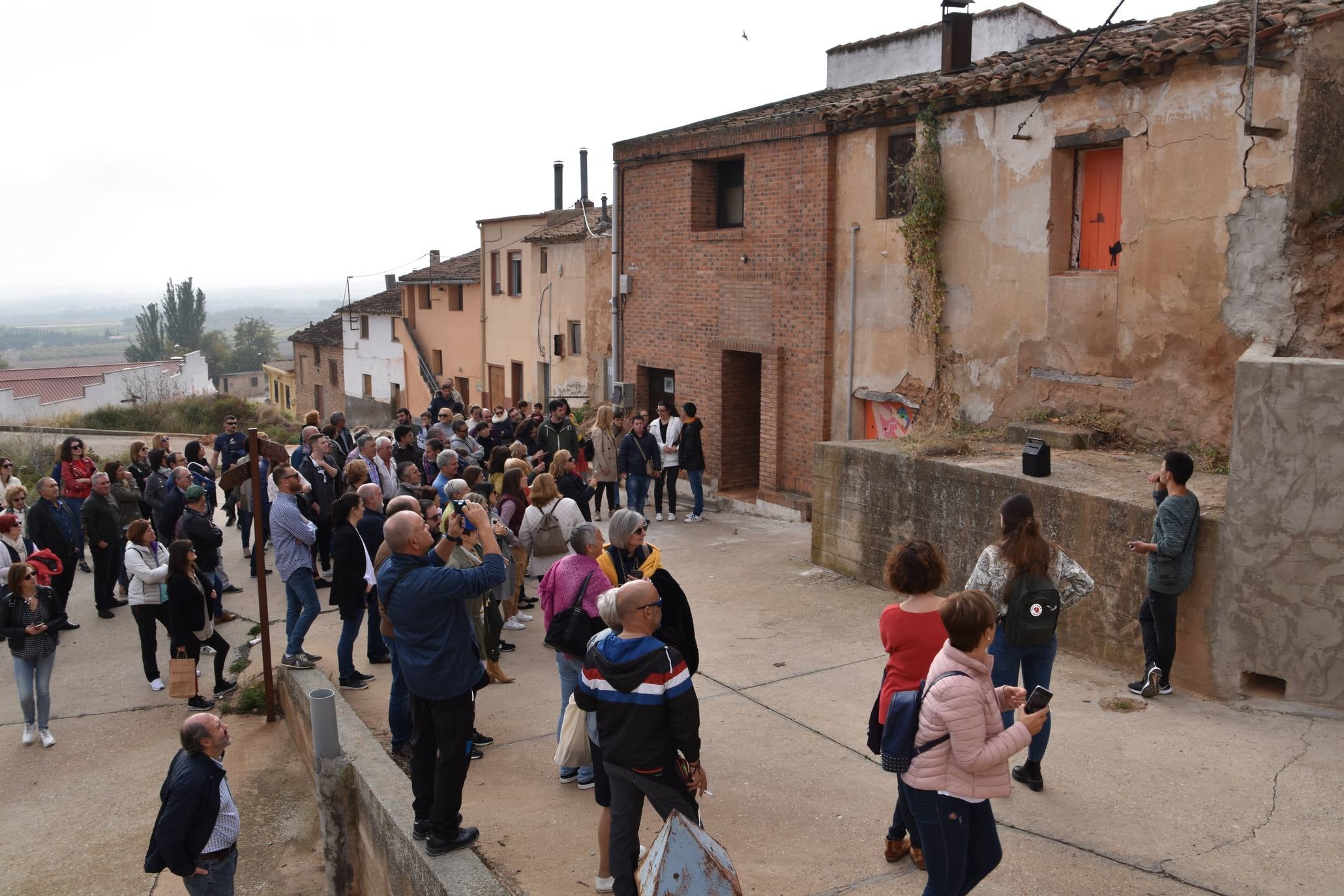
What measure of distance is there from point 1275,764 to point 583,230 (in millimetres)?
20479

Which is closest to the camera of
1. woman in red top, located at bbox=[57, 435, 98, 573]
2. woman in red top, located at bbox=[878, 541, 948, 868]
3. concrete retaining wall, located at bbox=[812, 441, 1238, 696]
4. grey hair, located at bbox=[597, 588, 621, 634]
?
grey hair, located at bbox=[597, 588, 621, 634]

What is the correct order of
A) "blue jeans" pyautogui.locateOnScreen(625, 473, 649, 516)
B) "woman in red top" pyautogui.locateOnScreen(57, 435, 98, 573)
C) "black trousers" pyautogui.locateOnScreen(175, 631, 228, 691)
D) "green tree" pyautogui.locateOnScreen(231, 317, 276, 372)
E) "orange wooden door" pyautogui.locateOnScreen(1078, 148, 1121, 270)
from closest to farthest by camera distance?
1. "black trousers" pyautogui.locateOnScreen(175, 631, 228, 691)
2. "orange wooden door" pyautogui.locateOnScreen(1078, 148, 1121, 270)
3. "woman in red top" pyautogui.locateOnScreen(57, 435, 98, 573)
4. "blue jeans" pyautogui.locateOnScreen(625, 473, 649, 516)
5. "green tree" pyautogui.locateOnScreen(231, 317, 276, 372)

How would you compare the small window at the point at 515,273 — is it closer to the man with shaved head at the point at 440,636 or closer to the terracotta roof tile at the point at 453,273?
the terracotta roof tile at the point at 453,273

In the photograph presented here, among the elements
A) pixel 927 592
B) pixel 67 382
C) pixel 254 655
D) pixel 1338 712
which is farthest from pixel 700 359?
pixel 67 382

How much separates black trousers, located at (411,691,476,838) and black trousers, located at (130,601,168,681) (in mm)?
4545

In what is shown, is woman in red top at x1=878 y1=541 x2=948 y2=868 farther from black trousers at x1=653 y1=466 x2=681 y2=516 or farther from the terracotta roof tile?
the terracotta roof tile

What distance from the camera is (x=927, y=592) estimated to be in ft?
16.0

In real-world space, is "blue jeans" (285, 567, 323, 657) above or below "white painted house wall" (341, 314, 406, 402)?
below

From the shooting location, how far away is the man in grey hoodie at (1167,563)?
7066 millimetres

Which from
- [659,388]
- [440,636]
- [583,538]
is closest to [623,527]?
[583,538]

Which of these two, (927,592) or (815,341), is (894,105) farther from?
(927,592)

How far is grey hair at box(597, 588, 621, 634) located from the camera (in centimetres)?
463

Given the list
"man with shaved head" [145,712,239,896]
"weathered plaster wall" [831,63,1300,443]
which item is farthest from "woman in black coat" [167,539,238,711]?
"weathered plaster wall" [831,63,1300,443]

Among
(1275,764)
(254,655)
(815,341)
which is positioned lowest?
(254,655)
